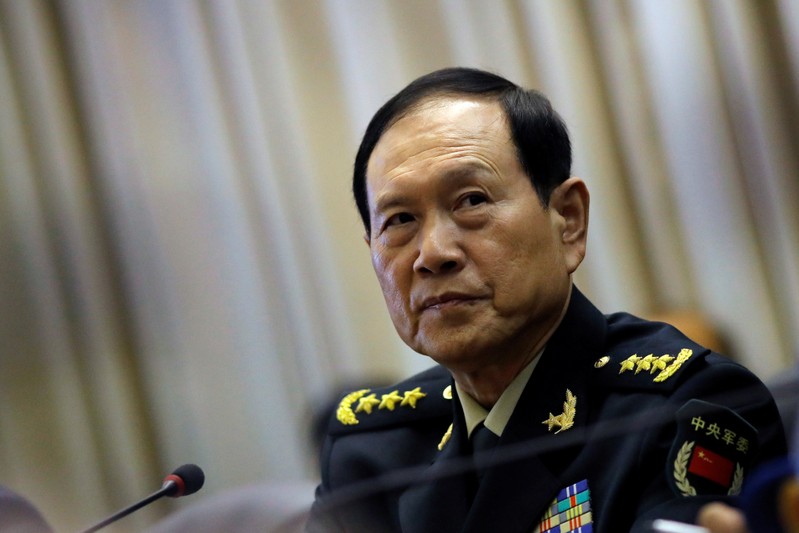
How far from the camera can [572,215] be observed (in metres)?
1.61

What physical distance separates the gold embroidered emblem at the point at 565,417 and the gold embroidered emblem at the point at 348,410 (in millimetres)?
411

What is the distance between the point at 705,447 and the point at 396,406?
71cm

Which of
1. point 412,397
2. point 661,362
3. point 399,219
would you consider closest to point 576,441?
point 661,362

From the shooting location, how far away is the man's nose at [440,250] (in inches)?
57.6

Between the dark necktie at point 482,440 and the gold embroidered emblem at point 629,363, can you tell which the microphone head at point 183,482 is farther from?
the gold embroidered emblem at point 629,363

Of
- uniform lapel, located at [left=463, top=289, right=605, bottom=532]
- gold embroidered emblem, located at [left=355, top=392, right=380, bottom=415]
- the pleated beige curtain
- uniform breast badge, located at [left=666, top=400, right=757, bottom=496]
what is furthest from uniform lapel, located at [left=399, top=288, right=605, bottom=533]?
the pleated beige curtain

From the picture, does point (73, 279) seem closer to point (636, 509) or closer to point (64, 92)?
point (64, 92)

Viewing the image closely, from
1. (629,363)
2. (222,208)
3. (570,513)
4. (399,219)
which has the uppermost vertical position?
(399,219)

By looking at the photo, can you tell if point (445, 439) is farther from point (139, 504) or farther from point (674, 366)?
point (139, 504)

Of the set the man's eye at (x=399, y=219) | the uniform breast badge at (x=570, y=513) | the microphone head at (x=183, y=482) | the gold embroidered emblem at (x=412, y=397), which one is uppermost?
the man's eye at (x=399, y=219)

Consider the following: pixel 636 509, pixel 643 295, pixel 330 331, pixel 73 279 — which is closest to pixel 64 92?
pixel 73 279

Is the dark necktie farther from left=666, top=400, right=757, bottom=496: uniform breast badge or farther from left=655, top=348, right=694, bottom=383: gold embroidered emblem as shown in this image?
left=666, top=400, right=757, bottom=496: uniform breast badge

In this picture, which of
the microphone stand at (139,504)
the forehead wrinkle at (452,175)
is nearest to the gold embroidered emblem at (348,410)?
the forehead wrinkle at (452,175)

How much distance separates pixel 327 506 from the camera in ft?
3.37
